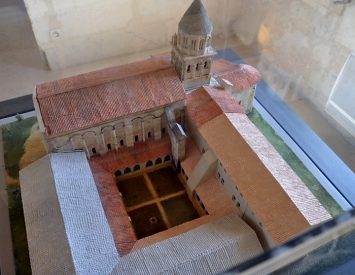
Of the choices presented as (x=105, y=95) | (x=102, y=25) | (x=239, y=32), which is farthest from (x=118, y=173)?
(x=239, y=32)

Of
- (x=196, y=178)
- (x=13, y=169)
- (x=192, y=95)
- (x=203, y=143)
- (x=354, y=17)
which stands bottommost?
(x=13, y=169)

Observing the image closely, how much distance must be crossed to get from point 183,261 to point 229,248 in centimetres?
244

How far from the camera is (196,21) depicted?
2094 cm

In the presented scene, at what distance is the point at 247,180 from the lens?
754 inches

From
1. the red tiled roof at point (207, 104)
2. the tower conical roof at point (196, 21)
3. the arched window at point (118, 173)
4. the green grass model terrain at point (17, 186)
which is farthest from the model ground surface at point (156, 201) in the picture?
the tower conical roof at point (196, 21)

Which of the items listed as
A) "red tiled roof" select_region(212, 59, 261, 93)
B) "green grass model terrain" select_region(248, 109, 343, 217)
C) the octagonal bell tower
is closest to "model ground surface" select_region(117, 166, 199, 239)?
the octagonal bell tower

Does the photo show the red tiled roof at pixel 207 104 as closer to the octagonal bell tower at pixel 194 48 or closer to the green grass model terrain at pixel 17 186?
the octagonal bell tower at pixel 194 48

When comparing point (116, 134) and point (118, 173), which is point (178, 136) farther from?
point (118, 173)

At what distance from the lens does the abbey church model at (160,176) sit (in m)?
17.8

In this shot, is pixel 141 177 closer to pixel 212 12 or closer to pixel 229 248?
pixel 229 248

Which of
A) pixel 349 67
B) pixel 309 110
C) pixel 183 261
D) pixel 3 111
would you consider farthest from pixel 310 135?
pixel 3 111

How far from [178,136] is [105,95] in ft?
16.7

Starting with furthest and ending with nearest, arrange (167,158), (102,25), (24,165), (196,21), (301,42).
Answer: (102,25)
(301,42)
(24,165)
(167,158)
(196,21)

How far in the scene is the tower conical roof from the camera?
819 inches
